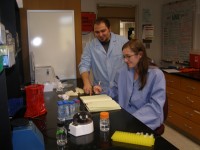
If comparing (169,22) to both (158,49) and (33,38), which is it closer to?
(158,49)

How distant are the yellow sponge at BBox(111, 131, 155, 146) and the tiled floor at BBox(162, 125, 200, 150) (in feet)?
6.11

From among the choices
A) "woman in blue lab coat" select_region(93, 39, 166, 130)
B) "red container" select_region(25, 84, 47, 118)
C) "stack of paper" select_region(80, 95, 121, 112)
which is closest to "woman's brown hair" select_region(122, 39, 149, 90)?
"woman in blue lab coat" select_region(93, 39, 166, 130)

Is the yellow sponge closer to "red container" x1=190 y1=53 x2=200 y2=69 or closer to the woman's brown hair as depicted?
the woman's brown hair

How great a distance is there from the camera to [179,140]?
2980 mm

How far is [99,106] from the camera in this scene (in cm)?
165

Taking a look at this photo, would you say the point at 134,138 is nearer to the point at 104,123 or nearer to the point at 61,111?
the point at 104,123

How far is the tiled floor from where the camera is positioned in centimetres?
278

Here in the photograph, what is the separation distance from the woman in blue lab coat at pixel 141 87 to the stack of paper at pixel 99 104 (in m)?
0.15

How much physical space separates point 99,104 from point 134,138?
0.60m

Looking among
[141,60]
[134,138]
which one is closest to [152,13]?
[141,60]

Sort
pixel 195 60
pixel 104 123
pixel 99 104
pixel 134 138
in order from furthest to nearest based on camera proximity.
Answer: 1. pixel 195 60
2. pixel 99 104
3. pixel 104 123
4. pixel 134 138

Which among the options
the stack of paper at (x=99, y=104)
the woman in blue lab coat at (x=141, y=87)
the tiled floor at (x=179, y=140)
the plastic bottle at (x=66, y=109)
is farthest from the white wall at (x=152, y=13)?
the plastic bottle at (x=66, y=109)

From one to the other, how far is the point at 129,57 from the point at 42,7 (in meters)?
1.94

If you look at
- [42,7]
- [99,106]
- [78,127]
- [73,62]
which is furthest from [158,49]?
[78,127]
